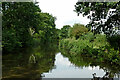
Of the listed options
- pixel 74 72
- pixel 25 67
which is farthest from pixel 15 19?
pixel 74 72

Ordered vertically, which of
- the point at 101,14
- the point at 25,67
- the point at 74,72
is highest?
the point at 101,14

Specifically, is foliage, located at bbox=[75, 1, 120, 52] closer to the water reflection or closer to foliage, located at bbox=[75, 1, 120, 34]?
foliage, located at bbox=[75, 1, 120, 34]

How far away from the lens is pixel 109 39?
14305 mm

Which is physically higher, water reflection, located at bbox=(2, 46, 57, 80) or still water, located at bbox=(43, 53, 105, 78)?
water reflection, located at bbox=(2, 46, 57, 80)

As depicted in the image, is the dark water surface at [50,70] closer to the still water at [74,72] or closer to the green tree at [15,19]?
the still water at [74,72]

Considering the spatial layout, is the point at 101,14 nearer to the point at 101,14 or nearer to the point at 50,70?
the point at 101,14

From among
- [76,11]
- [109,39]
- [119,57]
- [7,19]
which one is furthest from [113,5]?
[7,19]

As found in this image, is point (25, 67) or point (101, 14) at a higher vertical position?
point (101, 14)

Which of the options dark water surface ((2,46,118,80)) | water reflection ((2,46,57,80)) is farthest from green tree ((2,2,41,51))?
dark water surface ((2,46,118,80))

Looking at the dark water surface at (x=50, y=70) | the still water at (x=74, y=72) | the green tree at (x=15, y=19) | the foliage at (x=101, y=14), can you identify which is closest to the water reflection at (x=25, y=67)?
the dark water surface at (x=50, y=70)

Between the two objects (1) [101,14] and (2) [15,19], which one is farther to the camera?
(2) [15,19]

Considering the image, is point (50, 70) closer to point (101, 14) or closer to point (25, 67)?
point (25, 67)

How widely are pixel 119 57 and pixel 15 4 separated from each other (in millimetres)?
20236

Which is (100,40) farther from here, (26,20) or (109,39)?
(26,20)
